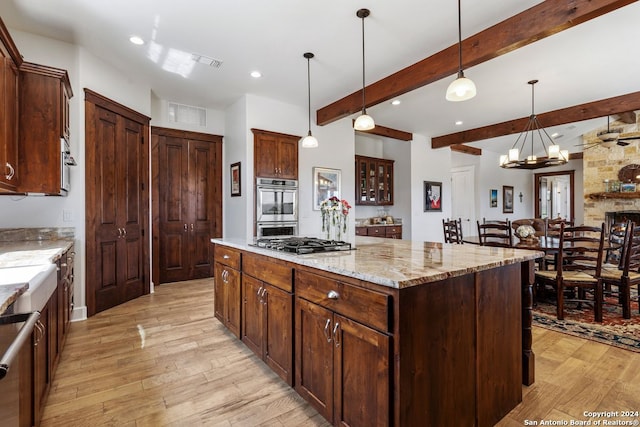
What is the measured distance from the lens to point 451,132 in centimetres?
720

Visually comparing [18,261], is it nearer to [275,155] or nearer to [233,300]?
[233,300]

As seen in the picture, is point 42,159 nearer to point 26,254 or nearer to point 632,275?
point 26,254

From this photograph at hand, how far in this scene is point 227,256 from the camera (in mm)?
2896

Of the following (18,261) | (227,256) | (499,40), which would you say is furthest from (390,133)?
(18,261)

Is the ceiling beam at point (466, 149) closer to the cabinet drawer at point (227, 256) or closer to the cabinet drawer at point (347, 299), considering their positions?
the cabinet drawer at point (227, 256)

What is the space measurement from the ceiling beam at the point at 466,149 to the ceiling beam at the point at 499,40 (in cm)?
479

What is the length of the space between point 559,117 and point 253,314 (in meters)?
6.38

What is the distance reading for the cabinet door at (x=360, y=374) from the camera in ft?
4.36

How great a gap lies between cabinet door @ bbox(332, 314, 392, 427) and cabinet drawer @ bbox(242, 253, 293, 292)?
51 centimetres

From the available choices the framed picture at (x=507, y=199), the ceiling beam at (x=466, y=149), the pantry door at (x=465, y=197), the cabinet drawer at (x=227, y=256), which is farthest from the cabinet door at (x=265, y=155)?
the framed picture at (x=507, y=199)

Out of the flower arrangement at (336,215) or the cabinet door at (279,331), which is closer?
the cabinet door at (279,331)

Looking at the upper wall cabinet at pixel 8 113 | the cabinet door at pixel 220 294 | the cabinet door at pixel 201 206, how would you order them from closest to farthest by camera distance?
the upper wall cabinet at pixel 8 113
the cabinet door at pixel 220 294
the cabinet door at pixel 201 206

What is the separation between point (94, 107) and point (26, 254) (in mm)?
2076

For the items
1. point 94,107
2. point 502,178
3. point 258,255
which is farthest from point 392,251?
point 502,178
